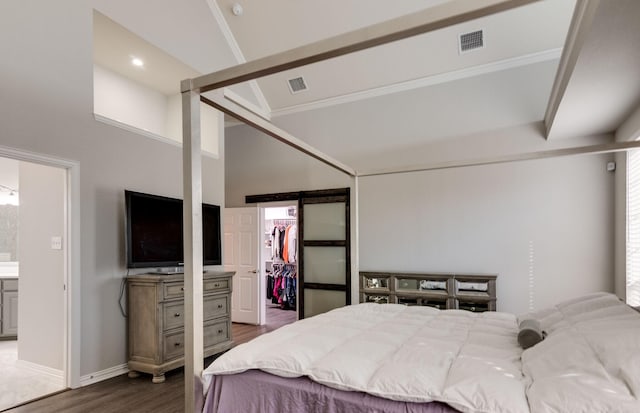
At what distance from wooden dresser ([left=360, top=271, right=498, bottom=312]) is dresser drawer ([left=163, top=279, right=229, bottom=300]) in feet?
5.93

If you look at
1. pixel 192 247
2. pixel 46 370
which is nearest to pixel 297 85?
pixel 192 247

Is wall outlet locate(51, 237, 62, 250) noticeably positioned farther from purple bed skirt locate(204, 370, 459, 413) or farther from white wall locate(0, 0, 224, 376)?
purple bed skirt locate(204, 370, 459, 413)

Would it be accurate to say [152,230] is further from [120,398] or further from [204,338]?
[120,398]

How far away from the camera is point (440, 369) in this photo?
1557 millimetres

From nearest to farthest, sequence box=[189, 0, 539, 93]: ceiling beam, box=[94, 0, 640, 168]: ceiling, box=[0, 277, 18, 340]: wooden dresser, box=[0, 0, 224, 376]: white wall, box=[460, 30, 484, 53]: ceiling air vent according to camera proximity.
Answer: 1. box=[189, 0, 539, 93]: ceiling beam
2. box=[0, 0, 224, 376]: white wall
3. box=[94, 0, 640, 168]: ceiling
4. box=[460, 30, 484, 53]: ceiling air vent
5. box=[0, 277, 18, 340]: wooden dresser

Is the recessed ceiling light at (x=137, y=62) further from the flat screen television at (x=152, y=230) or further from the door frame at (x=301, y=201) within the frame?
the door frame at (x=301, y=201)

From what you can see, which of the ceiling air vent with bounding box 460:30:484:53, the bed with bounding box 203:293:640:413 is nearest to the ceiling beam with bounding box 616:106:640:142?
the ceiling air vent with bounding box 460:30:484:53

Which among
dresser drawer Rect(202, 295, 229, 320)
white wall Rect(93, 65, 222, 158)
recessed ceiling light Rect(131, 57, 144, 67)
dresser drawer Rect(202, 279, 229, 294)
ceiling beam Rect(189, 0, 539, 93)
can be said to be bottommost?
dresser drawer Rect(202, 295, 229, 320)

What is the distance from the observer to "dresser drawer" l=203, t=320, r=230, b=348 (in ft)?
12.8

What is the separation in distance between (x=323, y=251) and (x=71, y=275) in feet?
10.2

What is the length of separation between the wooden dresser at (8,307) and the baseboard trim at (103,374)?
7.25ft

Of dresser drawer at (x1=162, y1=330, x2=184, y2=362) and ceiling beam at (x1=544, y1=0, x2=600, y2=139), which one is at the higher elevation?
ceiling beam at (x1=544, y1=0, x2=600, y2=139)

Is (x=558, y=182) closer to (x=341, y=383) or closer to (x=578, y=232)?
(x=578, y=232)

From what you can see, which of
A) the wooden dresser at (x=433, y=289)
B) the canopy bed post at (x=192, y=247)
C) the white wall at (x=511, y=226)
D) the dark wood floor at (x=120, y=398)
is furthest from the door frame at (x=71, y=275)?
the white wall at (x=511, y=226)
